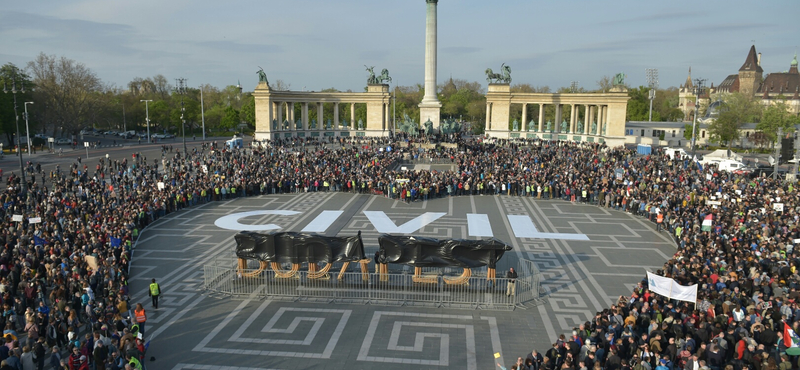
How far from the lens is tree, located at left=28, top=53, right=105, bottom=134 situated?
67.8 meters

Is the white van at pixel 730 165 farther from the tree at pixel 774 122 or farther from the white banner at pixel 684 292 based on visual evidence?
the white banner at pixel 684 292

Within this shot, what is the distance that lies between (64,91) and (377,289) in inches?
2813

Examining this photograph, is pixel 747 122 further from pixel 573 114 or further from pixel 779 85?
pixel 779 85

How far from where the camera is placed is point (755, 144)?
6844cm

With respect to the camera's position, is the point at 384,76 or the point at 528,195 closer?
the point at 528,195

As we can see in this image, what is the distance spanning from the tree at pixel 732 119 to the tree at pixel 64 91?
286 ft

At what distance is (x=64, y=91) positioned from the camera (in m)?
69.2

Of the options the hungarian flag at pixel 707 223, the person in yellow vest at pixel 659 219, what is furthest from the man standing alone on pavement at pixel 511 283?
the person in yellow vest at pixel 659 219

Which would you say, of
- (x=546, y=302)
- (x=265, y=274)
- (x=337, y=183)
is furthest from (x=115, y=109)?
(x=546, y=302)

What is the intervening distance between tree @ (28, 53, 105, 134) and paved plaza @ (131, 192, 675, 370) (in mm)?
53207

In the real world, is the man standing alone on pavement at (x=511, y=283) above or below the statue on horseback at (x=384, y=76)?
below

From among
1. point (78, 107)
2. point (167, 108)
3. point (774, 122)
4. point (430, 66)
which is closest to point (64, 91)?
point (78, 107)

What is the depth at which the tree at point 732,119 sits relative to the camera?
65562 mm

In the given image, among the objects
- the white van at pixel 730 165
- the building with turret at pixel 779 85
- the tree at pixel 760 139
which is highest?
the building with turret at pixel 779 85
